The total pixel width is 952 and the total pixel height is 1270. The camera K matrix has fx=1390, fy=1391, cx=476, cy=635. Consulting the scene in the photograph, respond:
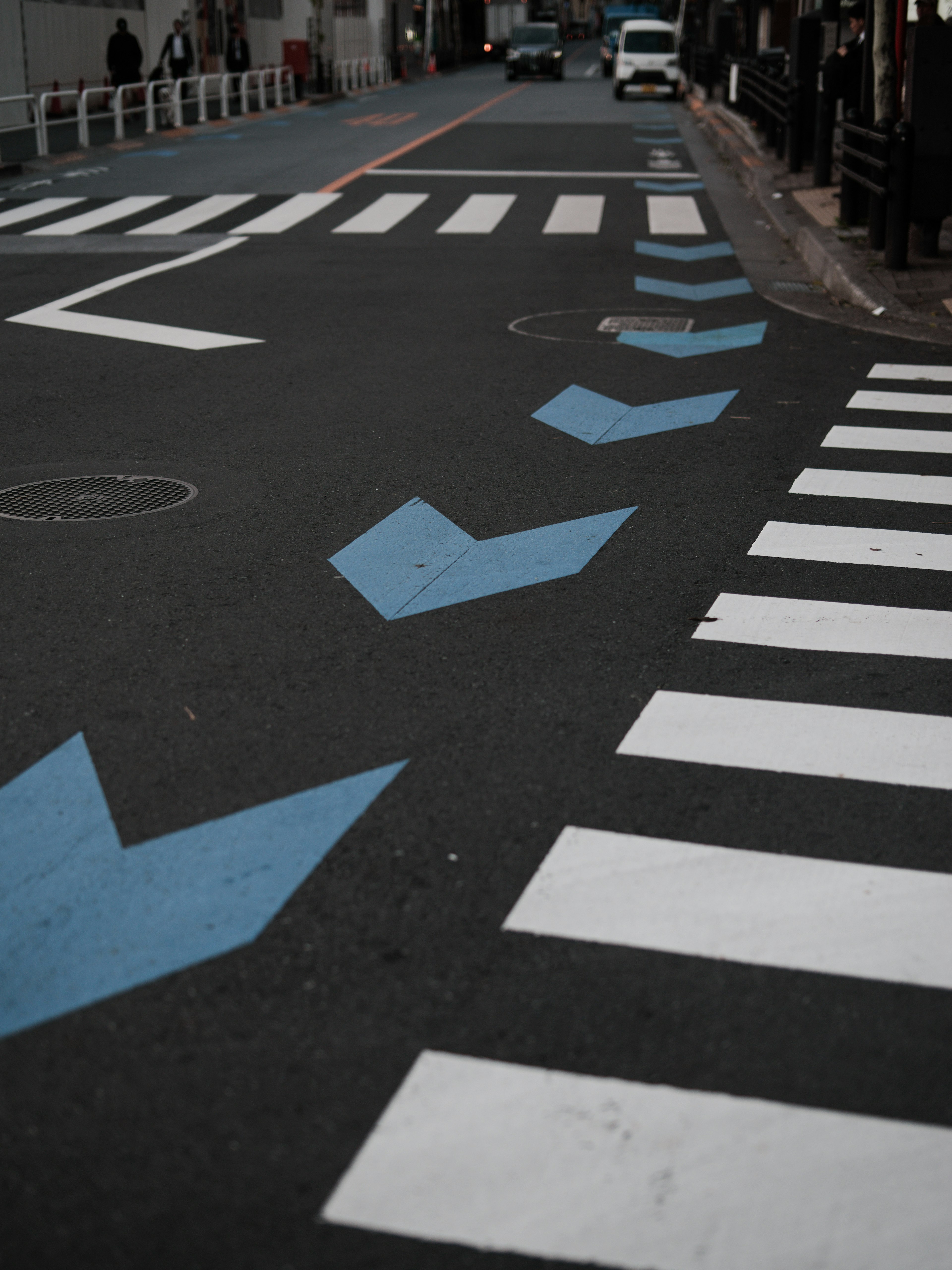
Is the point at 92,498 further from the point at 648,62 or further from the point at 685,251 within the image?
the point at 648,62

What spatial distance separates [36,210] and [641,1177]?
18.2m

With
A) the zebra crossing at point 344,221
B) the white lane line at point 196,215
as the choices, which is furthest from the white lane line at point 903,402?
the white lane line at point 196,215

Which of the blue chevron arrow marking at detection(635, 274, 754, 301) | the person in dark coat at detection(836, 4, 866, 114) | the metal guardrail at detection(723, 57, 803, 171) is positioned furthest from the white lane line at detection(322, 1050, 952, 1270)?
the metal guardrail at detection(723, 57, 803, 171)

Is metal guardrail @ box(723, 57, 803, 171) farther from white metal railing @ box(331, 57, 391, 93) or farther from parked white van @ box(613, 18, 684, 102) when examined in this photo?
white metal railing @ box(331, 57, 391, 93)

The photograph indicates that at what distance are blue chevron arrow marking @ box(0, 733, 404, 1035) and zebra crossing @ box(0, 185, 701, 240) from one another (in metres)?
11.9

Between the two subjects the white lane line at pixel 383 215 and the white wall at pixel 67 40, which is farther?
the white wall at pixel 67 40

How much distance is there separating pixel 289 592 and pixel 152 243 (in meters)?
11.2

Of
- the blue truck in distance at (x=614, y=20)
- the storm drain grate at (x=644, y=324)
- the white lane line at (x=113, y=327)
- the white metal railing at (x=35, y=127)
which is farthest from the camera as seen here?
the blue truck in distance at (x=614, y=20)

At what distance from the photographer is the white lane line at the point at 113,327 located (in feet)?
33.9

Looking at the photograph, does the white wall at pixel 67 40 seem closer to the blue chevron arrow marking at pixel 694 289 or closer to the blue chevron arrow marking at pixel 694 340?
the blue chevron arrow marking at pixel 694 289

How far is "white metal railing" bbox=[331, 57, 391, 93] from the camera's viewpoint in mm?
50969

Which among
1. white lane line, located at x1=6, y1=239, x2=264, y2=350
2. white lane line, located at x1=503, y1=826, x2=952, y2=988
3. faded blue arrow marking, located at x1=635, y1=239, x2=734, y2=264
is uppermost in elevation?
faded blue arrow marking, located at x1=635, y1=239, x2=734, y2=264

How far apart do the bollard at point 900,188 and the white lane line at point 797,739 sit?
9.08 metres

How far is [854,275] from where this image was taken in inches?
478
